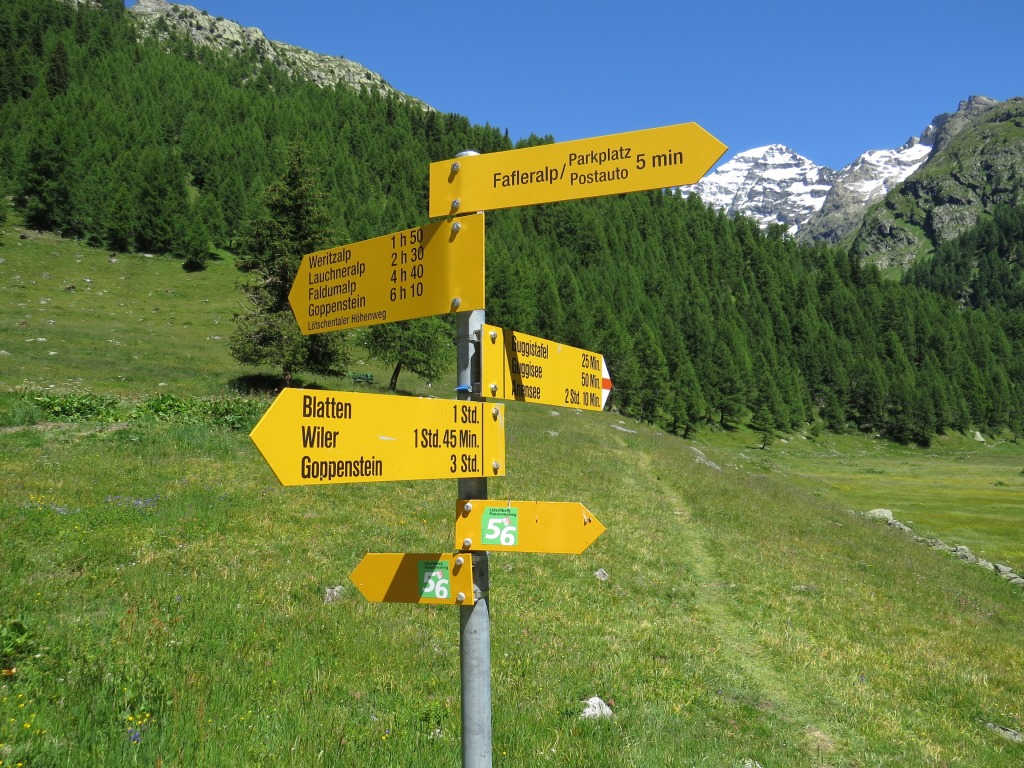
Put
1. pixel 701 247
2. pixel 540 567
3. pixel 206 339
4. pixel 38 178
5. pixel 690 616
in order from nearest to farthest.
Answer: pixel 690 616 → pixel 540 567 → pixel 206 339 → pixel 38 178 → pixel 701 247

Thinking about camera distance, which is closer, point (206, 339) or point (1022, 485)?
point (206, 339)

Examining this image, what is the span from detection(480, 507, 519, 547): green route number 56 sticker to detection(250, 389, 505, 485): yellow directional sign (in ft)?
0.76

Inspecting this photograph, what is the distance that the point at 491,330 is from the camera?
334cm

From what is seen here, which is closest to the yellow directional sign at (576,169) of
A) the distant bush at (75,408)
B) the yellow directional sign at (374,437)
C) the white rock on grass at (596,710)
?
the yellow directional sign at (374,437)

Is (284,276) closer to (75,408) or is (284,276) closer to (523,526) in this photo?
(75,408)

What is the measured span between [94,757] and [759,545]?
58.3ft

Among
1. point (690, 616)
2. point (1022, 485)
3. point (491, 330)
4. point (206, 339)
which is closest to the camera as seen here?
point (491, 330)

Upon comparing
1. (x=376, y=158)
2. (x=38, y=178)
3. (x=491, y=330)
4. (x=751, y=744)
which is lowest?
(x=751, y=744)

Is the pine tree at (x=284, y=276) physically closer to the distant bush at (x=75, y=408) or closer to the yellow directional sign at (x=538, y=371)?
the distant bush at (x=75, y=408)

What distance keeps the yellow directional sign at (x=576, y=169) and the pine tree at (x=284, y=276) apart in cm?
2857

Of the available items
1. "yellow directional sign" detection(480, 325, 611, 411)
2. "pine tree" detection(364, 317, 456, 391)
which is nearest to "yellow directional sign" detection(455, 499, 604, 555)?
"yellow directional sign" detection(480, 325, 611, 411)

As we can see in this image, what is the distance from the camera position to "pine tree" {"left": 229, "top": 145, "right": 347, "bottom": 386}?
100 ft

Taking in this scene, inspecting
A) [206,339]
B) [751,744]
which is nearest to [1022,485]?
[751,744]

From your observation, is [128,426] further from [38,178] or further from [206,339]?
[38,178]
